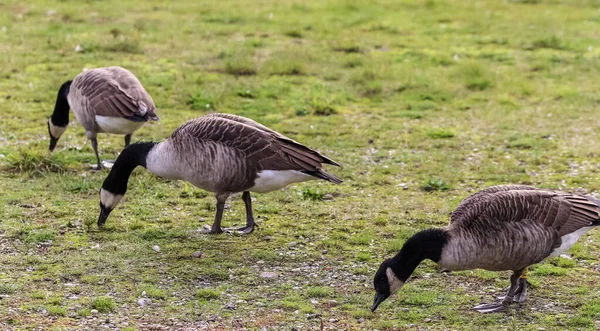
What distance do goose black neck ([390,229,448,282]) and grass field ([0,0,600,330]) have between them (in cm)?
39

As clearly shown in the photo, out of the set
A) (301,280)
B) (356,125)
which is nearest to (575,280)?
(301,280)

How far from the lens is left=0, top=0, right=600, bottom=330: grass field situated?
6.93 m

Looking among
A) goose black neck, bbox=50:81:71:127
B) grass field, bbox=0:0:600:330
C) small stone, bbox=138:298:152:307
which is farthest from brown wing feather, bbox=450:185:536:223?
goose black neck, bbox=50:81:71:127

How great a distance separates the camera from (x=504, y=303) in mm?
6816

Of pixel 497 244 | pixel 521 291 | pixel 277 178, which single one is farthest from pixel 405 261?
pixel 277 178

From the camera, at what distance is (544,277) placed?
24.4 ft

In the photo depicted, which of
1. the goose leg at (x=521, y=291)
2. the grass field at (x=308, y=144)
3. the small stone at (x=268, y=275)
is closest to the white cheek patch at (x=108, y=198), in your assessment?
the grass field at (x=308, y=144)

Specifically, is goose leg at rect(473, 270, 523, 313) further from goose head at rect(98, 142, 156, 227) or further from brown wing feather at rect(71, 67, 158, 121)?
brown wing feather at rect(71, 67, 158, 121)

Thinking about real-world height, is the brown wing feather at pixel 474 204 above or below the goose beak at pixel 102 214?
above

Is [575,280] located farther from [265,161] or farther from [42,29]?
[42,29]

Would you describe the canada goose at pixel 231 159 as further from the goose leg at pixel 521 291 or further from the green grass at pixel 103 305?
the goose leg at pixel 521 291

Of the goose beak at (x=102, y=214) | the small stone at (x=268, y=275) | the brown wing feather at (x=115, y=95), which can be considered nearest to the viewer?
the small stone at (x=268, y=275)

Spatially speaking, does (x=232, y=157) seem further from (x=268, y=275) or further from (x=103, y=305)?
(x=103, y=305)

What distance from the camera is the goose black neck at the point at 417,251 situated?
662 centimetres
